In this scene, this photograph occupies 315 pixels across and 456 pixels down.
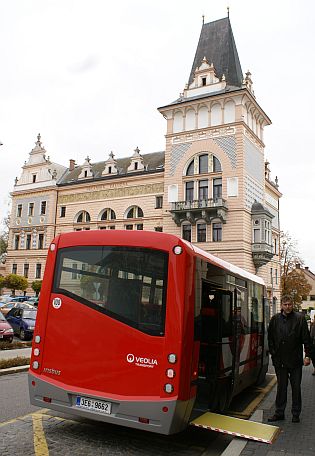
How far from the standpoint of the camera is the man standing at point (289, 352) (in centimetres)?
742

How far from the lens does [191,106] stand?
153 ft

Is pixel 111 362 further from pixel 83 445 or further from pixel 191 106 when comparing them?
pixel 191 106

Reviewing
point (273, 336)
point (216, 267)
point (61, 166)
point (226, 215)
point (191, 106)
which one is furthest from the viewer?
point (61, 166)

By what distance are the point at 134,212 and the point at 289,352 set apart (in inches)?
1721

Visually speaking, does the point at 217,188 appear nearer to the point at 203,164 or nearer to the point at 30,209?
the point at 203,164

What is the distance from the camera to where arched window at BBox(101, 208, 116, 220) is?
52562 millimetres

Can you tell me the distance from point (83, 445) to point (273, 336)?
147 inches

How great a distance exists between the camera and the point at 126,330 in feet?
18.6

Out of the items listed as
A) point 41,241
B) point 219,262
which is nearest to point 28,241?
point 41,241

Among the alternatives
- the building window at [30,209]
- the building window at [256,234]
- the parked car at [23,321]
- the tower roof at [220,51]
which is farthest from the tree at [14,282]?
the parked car at [23,321]

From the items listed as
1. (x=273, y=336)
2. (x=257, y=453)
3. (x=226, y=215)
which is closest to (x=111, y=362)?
(x=257, y=453)

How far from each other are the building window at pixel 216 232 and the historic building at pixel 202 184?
0.10m

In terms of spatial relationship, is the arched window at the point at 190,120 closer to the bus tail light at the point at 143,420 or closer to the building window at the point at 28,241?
the building window at the point at 28,241

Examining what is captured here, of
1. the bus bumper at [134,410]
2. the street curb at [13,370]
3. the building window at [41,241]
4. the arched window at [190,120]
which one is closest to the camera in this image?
the bus bumper at [134,410]
